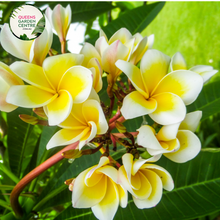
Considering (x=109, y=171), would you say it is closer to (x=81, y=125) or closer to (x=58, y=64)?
(x=81, y=125)

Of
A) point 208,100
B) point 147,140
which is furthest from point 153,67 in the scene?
point 208,100

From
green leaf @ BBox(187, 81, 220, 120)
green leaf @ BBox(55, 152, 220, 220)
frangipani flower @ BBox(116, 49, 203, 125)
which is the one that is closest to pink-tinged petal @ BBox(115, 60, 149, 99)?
frangipani flower @ BBox(116, 49, 203, 125)

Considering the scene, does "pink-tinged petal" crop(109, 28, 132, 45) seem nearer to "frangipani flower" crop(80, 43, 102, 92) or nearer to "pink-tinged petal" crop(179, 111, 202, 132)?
"frangipani flower" crop(80, 43, 102, 92)

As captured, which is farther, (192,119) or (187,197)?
(187,197)

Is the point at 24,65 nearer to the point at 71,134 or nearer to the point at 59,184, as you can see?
the point at 71,134

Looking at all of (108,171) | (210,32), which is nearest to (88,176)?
(108,171)
